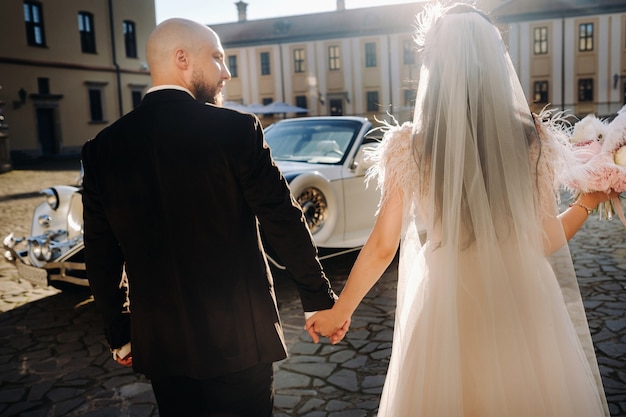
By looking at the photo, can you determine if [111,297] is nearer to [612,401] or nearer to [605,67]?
[612,401]

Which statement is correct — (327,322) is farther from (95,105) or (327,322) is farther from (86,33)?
(86,33)

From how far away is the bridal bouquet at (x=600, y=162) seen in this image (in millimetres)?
2430

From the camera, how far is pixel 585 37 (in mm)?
39250

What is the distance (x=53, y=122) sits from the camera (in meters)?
28.6

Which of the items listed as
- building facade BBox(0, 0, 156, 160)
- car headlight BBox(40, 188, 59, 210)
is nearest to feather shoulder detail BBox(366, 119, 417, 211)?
car headlight BBox(40, 188, 59, 210)

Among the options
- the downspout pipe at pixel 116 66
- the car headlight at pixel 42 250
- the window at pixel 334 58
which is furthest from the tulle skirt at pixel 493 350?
the window at pixel 334 58

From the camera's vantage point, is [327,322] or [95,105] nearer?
[327,322]

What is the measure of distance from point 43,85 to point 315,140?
2518 cm

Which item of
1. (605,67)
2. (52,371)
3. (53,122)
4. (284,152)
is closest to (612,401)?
(52,371)

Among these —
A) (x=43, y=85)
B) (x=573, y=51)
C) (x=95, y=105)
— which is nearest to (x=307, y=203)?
(x=43, y=85)

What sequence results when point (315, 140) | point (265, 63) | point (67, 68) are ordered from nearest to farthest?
1. point (315, 140)
2. point (67, 68)
3. point (265, 63)

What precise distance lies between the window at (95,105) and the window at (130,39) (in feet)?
10.1

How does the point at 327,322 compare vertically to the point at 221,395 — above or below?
above

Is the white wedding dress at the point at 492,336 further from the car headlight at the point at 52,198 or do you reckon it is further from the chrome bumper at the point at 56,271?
the car headlight at the point at 52,198
